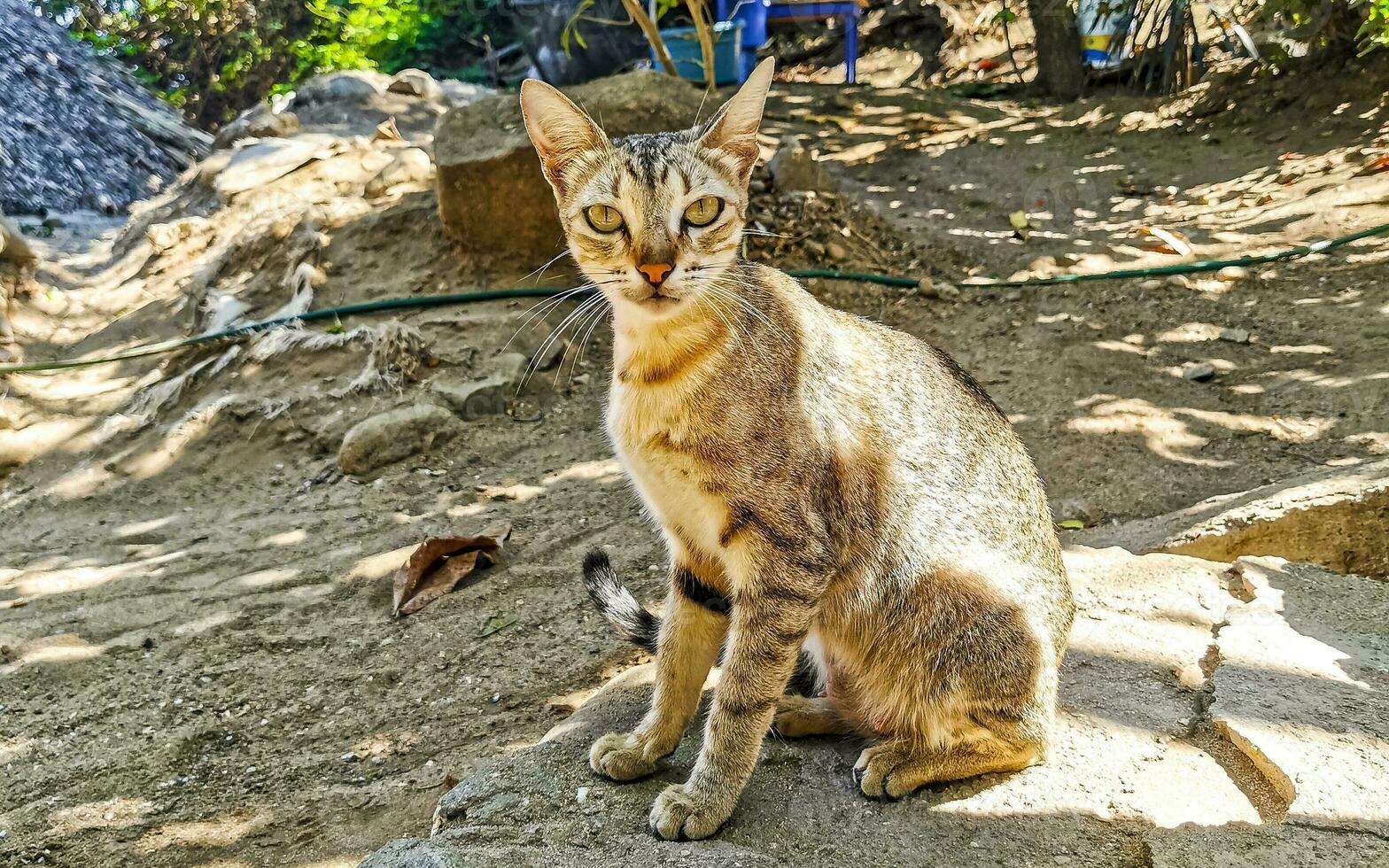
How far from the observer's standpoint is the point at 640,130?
22.4 ft

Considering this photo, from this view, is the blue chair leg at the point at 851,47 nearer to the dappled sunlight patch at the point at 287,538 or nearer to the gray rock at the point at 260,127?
the gray rock at the point at 260,127

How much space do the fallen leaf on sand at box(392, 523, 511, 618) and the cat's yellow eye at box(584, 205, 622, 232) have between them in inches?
91.5

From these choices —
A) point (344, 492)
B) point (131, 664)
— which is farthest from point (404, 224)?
point (131, 664)

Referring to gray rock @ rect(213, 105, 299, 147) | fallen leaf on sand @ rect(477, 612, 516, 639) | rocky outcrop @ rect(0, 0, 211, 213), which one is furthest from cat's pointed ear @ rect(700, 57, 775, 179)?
rocky outcrop @ rect(0, 0, 211, 213)

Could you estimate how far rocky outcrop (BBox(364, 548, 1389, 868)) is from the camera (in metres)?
2.36

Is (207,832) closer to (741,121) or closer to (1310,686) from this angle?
(741,121)

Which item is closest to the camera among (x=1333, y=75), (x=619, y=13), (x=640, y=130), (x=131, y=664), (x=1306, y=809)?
(x=1306, y=809)

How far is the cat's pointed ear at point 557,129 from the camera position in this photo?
2.90 meters

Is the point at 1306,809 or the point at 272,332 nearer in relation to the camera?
→ the point at 1306,809

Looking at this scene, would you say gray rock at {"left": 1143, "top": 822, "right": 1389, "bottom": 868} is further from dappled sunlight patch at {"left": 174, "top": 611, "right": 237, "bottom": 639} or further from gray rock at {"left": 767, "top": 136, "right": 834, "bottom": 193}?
gray rock at {"left": 767, "top": 136, "right": 834, "bottom": 193}

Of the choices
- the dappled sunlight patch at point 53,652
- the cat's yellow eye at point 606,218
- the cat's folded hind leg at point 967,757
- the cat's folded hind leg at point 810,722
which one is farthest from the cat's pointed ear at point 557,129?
the dappled sunlight patch at point 53,652

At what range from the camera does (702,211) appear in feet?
9.16

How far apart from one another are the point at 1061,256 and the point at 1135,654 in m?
4.55

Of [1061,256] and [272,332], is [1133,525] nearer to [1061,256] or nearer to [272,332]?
[1061,256]
